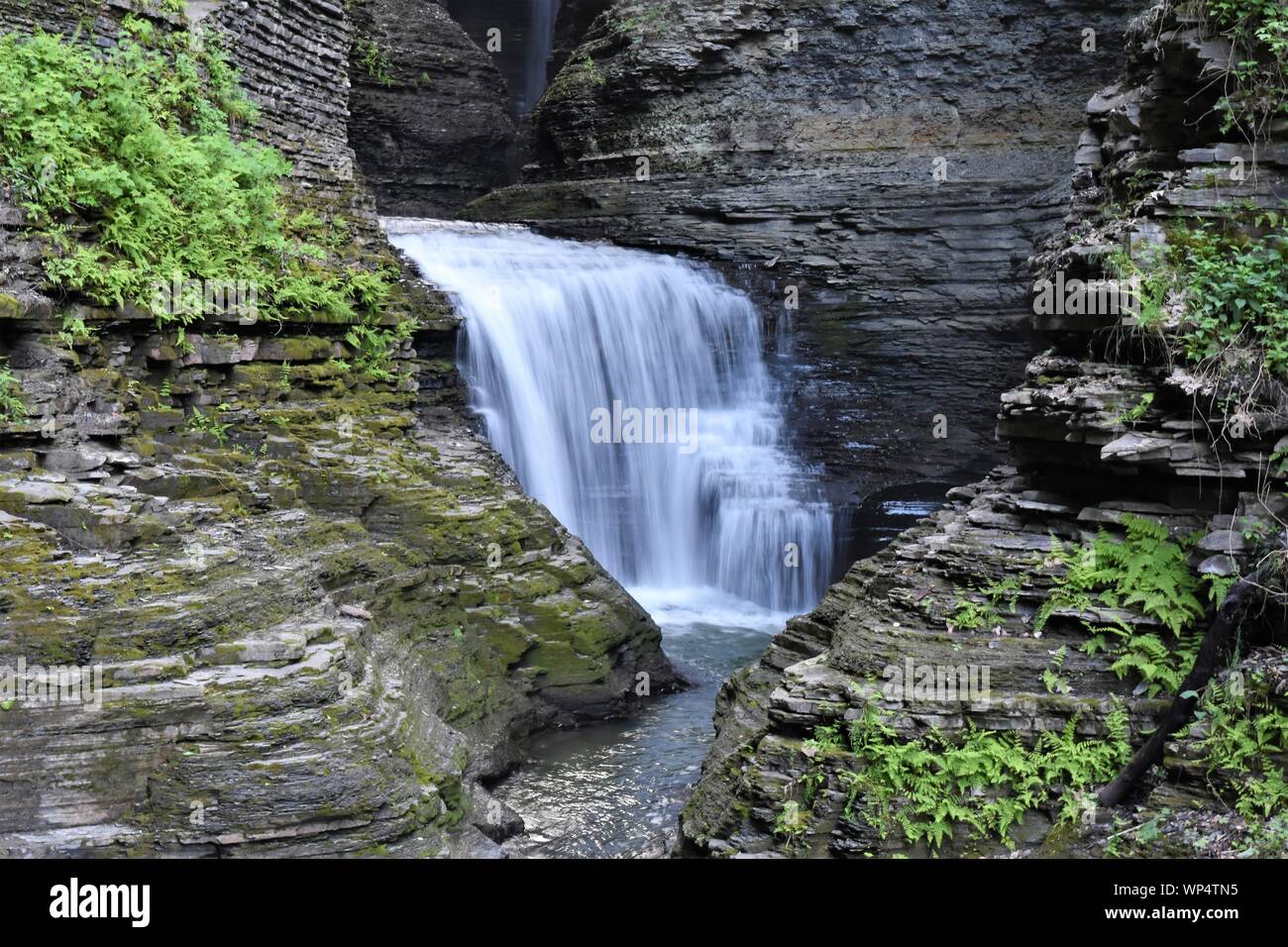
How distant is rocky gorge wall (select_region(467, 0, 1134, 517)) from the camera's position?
63.5ft

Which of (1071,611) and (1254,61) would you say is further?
(1254,61)

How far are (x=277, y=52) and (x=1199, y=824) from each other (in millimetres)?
12436

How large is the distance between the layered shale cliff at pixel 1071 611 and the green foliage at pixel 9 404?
5.94 m

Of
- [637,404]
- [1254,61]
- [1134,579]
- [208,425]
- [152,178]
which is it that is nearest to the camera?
[1134,579]

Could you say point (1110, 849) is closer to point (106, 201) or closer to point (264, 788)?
point (264, 788)

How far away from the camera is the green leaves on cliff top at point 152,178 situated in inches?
380

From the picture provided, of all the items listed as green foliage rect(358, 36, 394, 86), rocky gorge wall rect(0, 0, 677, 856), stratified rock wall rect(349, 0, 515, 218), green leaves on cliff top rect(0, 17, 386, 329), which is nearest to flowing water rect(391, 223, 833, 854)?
rocky gorge wall rect(0, 0, 677, 856)

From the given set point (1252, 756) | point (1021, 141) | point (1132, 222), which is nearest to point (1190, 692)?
point (1252, 756)

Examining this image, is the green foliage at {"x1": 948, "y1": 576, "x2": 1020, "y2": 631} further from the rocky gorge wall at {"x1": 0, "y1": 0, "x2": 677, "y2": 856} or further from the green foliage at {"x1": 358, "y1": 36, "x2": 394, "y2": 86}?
the green foliage at {"x1": 358, "y1": 36, "x2": 394, "y2": 86}

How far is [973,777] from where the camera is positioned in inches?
294

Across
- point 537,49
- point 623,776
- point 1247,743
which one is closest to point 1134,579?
point 1247,743

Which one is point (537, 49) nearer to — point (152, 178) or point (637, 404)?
point (637, 404)

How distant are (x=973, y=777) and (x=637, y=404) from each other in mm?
11206

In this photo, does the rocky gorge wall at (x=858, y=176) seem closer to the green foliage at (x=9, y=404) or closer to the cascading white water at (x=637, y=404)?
the cascading white water at (x=637, y=404)
